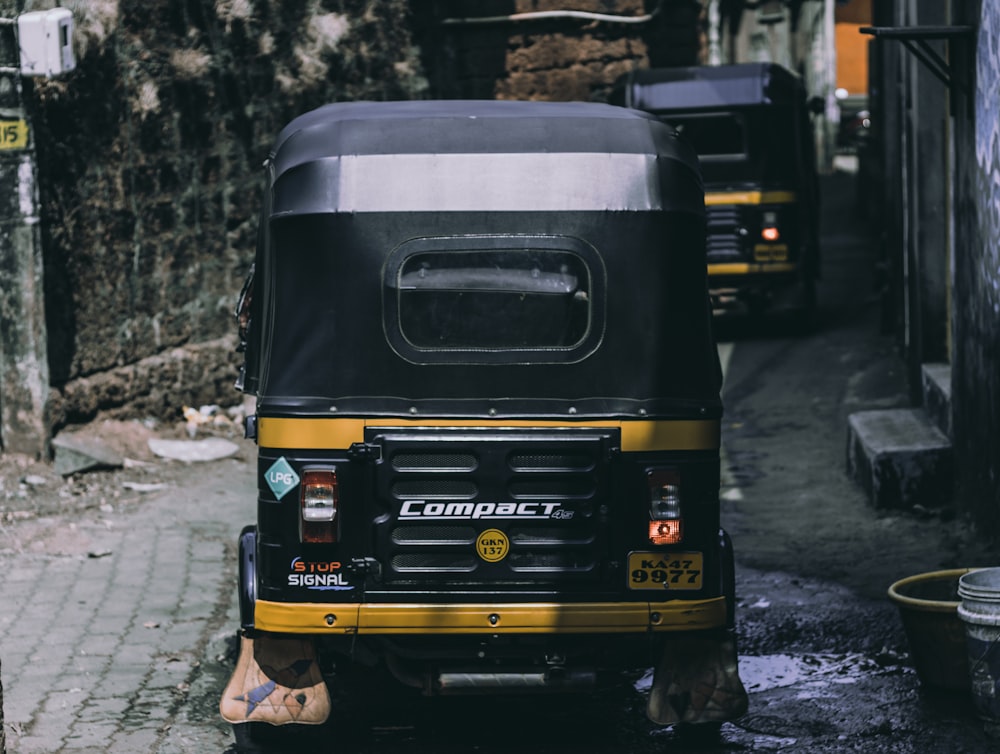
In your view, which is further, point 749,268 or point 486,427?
point 749,268

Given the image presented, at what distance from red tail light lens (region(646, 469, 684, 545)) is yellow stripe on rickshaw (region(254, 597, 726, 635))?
24cm

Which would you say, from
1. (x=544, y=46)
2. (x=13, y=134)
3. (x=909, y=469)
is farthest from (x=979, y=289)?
(x=544, y=46)

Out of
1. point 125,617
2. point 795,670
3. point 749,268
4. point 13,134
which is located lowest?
point 795,670

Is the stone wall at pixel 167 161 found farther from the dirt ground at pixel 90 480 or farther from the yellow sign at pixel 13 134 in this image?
the dirt ground at pixel 90 480

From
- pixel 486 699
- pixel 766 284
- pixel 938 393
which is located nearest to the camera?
pixel 486 699

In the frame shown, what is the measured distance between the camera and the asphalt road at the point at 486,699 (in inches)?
263

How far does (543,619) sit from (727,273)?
1169 cm

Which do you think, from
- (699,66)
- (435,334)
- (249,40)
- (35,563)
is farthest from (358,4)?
(435,334)

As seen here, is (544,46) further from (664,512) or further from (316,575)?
(316,575)

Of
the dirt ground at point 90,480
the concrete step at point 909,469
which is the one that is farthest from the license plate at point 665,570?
the concrete step at point 909,469

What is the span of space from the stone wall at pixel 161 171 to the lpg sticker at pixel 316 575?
5.83 meters

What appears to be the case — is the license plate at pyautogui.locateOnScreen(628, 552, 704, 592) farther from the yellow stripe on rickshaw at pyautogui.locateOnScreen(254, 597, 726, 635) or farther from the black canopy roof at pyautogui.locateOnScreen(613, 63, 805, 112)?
the black canopy roof at pyautogui.locateOnScreen(613, 63, 805, 112)

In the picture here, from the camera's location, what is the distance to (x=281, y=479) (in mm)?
6082

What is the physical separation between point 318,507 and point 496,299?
40.4 inches
